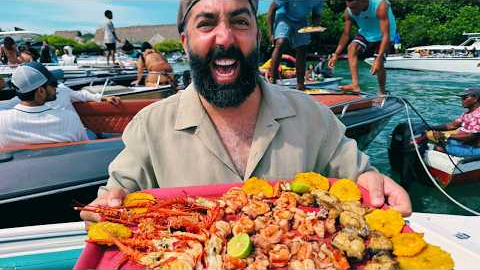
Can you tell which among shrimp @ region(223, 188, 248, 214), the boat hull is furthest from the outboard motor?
the boat hull

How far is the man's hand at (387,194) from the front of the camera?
1655 millimetres

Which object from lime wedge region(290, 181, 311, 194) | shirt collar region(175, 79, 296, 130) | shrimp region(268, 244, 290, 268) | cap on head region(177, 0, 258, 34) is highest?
cap on head region(177, 0, 258, 34)

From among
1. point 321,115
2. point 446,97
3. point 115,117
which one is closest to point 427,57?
point 446,97

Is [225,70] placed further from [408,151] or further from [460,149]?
[460,149]

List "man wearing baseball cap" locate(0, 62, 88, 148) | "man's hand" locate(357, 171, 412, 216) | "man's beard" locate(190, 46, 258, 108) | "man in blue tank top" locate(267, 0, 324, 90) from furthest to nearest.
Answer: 1. "man in blue tank top" locate(267, 0, 324, 90)
2. "man wearing baseball cap" locate(0, 62, 88, 148)
3. "man's beard" locate(190, 46, 258, 108)
4. "man's hand" locate(357, 171, 412, 216)

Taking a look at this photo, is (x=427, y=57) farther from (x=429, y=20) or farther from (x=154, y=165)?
(x=154, y=165)

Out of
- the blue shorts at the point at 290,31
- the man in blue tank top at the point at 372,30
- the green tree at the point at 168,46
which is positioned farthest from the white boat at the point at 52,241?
the green tree at the point at 168,46

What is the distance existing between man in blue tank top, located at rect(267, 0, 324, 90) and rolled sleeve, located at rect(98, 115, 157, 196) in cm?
429

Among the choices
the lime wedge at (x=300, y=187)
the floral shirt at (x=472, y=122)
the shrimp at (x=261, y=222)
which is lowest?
the floral shirt at (x=472, y=122)

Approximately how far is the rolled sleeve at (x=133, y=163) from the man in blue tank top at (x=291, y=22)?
4.29 meters

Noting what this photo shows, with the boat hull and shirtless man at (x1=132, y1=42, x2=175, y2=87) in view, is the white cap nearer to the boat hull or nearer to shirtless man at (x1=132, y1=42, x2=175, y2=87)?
shirtless man at (x1=132, y1=42, x2=175, y2=87)

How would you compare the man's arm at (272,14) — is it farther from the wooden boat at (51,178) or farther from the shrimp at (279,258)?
the shrimp at (279,258)

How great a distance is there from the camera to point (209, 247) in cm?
131

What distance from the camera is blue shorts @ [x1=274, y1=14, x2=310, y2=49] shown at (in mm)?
5801
